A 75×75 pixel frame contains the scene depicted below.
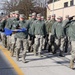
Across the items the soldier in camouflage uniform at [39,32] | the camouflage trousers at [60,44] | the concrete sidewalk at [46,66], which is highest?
the soldier in camouflage uniform at [39,32]

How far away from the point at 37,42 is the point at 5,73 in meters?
3.78

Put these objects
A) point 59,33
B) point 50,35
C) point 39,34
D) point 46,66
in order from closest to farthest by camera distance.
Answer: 1. point 46,66
2. point 39,34
3. point 59,33
4. point 50,35

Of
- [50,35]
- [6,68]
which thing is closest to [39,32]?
[50,35]

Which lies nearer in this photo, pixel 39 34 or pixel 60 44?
pixel 39 34

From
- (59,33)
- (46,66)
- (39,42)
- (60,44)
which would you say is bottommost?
(46,66)

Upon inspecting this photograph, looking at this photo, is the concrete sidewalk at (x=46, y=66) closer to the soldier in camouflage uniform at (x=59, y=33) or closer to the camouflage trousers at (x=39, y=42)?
the camouflage trousers at (x=39, y=42)

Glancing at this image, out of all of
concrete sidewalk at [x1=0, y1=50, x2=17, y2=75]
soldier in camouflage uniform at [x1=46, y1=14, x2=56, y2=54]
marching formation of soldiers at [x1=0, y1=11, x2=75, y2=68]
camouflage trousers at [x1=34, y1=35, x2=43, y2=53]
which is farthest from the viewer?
soldier in camouflage uniform at [x1=46, y1=14, x2=56, y2=54]

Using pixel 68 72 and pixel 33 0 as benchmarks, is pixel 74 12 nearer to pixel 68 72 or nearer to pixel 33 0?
pixel 33 0

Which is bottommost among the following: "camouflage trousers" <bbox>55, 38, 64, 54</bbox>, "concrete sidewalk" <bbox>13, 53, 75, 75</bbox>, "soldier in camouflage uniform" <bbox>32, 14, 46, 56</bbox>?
"concrete sidewalk" <bbox>13, 53, 75, 75</bbox>

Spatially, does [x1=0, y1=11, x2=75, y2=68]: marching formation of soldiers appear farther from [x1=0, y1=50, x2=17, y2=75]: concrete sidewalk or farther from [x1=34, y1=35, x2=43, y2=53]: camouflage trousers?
[x1=0, y1=50, x2=17, y2=75]: concrete sidewalk

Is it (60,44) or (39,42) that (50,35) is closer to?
(60,44)

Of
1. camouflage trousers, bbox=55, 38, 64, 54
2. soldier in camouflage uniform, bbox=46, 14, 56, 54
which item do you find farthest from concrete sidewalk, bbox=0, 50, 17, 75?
soldier in camouflage uniform, bbox=46, 14, 56, 54

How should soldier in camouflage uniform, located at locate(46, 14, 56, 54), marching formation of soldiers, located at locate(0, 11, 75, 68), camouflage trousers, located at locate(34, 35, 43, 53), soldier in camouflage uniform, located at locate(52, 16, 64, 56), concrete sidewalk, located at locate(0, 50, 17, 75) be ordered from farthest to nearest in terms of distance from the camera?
soldier in camouflage uniform, located at locate(46, 14, 56, 54), soldier in camouflage uniform, located at locate(52, 16, 64, 56), camouflage trousers, located at locate(34, 35, 43, 53), marching formation of soldiers, located at locate(0, 11, 75, 68), concrete sidewalk, located at locate(0, 50, 17, 75)

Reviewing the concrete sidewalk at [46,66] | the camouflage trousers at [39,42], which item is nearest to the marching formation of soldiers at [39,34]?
the camouflage trousers at [39,42]
